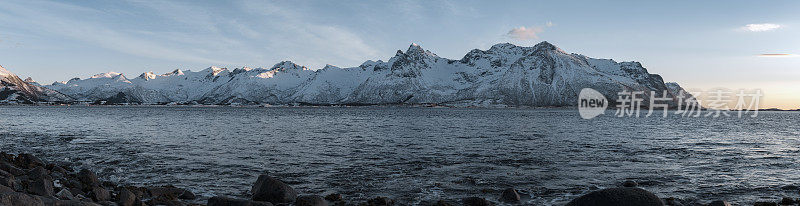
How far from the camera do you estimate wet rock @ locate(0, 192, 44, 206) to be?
12609 millimetres

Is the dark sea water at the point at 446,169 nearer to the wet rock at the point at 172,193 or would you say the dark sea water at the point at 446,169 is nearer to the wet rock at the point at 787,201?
the wet rock at the point at 172,193

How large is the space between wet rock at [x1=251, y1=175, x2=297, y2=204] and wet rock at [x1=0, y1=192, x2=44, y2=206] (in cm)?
729

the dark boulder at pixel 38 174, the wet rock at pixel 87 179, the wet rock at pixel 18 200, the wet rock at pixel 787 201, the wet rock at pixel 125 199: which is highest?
the wet rock at pixel 18 200

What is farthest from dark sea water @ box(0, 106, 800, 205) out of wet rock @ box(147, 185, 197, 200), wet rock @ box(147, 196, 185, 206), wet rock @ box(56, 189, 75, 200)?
wet rock @ box(56, 189, 75, 200)

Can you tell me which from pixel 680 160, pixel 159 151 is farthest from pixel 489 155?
pixel 159 151

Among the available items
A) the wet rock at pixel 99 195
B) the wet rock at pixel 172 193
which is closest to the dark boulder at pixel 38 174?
the wet rock at pixel 99 195

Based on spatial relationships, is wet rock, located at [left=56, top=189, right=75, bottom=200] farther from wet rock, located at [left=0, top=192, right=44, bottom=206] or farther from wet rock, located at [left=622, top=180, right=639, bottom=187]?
wet rock, located at [left=622, top=180, right=639, bottom=187]

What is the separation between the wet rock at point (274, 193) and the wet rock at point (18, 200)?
7287 mm

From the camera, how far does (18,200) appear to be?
42.2ft

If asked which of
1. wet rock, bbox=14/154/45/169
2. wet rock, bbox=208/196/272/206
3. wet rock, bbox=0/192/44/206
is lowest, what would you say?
wet rock, bbox=14/154/45/169

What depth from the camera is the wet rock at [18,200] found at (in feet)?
41.4

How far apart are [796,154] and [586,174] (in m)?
26.7

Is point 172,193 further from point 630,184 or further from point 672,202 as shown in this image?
point 630,184

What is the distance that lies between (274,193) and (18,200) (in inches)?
316
